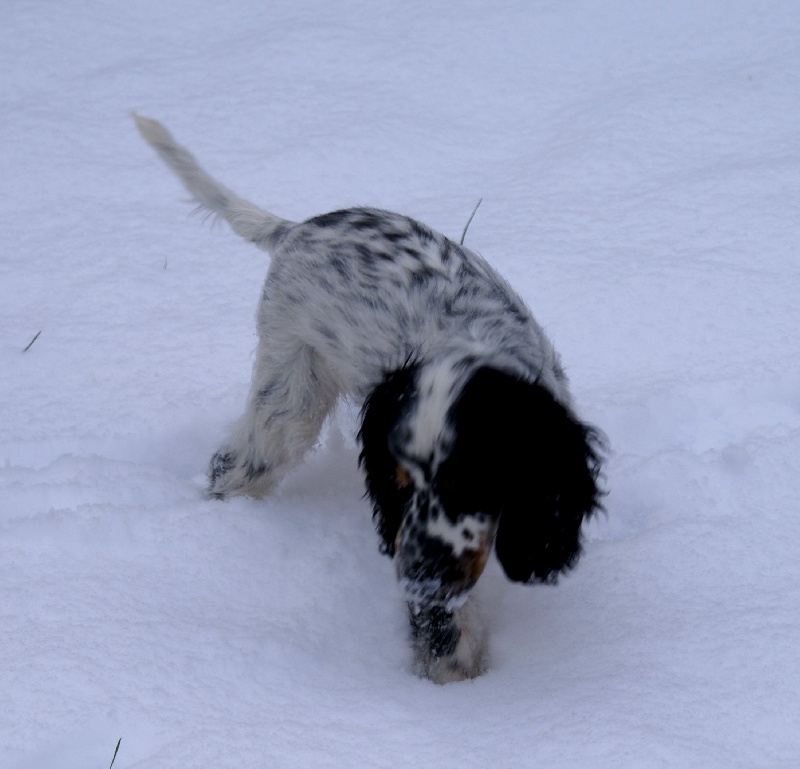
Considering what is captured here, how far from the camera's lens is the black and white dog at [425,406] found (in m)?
1.85

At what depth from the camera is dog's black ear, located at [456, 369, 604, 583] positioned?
1852 mm

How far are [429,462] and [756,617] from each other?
2.63ft

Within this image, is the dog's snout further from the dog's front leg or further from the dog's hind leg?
the dog's hind leg

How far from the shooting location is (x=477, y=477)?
1836 millimetres

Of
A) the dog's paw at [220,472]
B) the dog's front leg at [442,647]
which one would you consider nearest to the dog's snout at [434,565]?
the dog's front leg at [442,647]

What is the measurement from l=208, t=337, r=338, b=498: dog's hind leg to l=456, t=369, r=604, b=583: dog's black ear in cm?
79

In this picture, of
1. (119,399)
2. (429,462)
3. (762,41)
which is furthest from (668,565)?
(762,41)

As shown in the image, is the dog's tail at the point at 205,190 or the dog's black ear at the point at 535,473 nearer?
the dog's black ear at the point at 535,473

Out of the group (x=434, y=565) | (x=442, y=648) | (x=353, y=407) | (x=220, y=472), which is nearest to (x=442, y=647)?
(x=442, y=648)

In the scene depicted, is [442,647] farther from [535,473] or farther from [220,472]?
[220,472]

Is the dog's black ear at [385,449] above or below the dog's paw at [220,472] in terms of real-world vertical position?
above

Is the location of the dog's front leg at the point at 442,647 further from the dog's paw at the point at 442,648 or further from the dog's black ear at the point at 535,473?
the dog's black ear at the point at 535,473

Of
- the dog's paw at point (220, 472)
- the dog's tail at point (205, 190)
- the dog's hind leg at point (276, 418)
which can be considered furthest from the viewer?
the dog's tail at point (205, 190)

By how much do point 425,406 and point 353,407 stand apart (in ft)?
3.74
